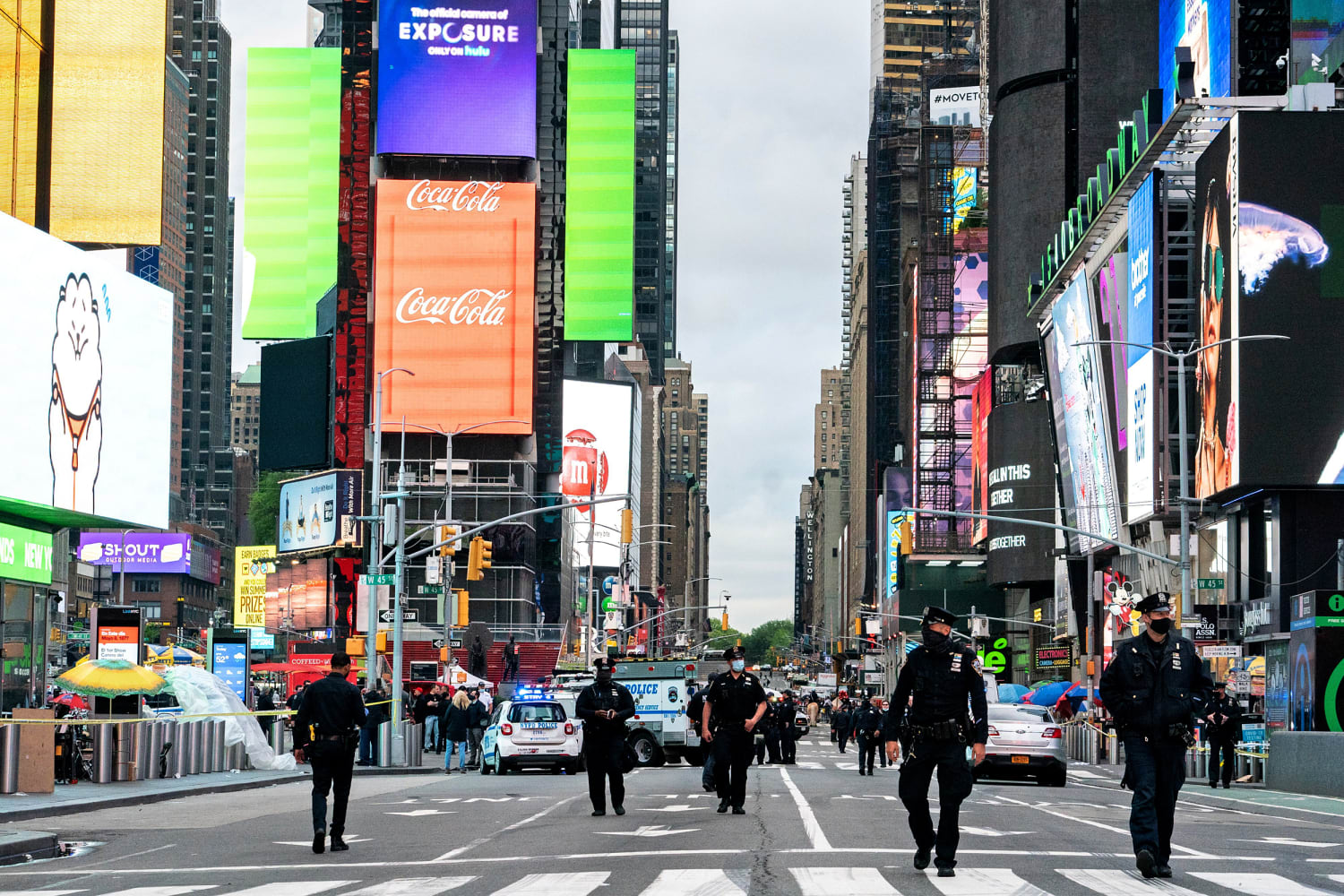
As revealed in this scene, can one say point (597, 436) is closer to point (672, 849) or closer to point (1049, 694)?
point (1049, 694)

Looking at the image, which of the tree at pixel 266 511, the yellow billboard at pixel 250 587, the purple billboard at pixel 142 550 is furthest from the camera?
the purple billboard at pixel 142 550

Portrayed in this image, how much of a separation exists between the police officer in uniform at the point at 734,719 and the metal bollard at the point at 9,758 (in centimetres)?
1060

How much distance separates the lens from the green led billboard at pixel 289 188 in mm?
109875

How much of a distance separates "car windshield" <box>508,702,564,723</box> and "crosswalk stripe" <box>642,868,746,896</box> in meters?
22.8

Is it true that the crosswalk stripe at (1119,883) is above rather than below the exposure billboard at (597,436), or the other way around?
below

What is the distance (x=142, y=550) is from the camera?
166 metres

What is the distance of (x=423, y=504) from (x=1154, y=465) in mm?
52603

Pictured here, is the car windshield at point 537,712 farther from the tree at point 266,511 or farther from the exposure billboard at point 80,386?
the tree at point 266,511

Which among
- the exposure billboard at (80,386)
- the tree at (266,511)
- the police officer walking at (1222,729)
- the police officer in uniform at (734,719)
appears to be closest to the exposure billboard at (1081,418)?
the police officer walking at (1222,729)

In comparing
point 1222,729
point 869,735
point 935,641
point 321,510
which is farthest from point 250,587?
point 935,641

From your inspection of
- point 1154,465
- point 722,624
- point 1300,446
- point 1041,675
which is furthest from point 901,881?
point 1041,675

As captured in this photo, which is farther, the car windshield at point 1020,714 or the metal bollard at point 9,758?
the car windshield at point 1020,714

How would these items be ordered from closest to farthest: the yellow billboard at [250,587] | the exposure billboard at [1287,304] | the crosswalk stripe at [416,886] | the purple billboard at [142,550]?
1. the crosswalk stripe at [416,886]
2. the exposure billboard at [1287,304]
3. the yellow billboard at [250,587]
4. the purple billboard at [142,550]

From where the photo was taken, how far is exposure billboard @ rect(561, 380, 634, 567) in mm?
139000
